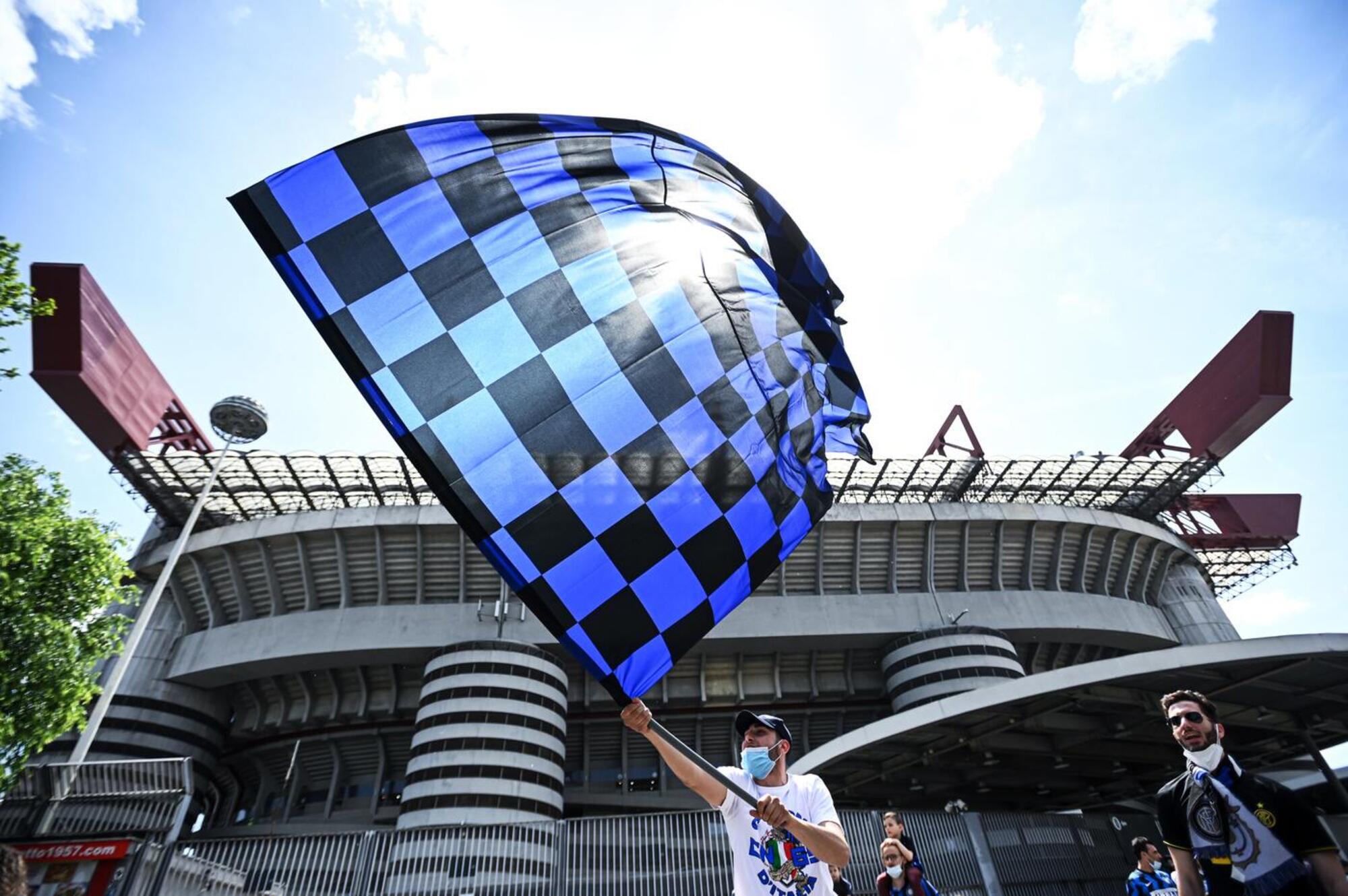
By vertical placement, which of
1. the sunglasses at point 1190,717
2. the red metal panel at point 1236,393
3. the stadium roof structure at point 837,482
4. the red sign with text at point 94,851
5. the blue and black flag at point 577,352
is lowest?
the sunglasses at point 1190,717

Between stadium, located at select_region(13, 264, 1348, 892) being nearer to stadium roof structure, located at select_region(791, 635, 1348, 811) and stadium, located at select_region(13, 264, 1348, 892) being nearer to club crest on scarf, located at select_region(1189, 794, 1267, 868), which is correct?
stadium roof structure, located at select_region(791, 635, 1348, 811)

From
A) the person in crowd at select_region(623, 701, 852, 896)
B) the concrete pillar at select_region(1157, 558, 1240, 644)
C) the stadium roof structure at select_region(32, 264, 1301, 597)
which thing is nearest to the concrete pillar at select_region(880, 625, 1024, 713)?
the stadium roof structure at select_region(32, 264, 1301, 597)

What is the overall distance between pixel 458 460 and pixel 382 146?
195 centimetres

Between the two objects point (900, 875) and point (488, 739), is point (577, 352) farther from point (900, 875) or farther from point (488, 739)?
point (488, 739)

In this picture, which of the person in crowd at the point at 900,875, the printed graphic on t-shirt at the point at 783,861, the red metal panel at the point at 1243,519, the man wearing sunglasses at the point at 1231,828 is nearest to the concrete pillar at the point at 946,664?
the red metal panel at the point at 1243,519

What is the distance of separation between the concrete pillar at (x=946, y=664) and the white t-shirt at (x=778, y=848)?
92.9 feet

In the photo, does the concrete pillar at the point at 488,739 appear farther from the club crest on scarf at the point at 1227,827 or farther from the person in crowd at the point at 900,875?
the club crest on scarf at the point at 1227,827

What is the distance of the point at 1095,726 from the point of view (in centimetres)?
1528

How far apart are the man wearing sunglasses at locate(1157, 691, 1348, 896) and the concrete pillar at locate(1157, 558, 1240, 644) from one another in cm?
4036

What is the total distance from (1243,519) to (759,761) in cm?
5154

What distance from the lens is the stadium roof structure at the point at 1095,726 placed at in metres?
12.6

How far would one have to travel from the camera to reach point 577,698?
31.5m

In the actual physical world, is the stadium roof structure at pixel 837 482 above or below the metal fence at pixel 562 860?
above

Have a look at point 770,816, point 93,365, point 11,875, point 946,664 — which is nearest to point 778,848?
point 770,816
